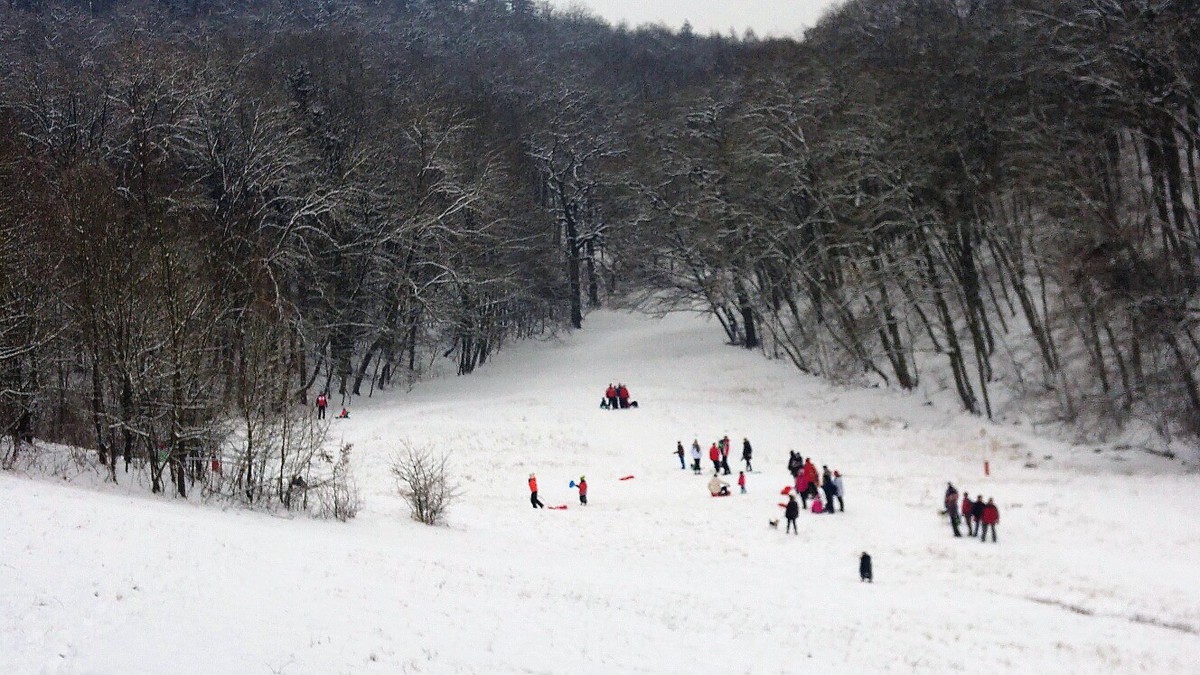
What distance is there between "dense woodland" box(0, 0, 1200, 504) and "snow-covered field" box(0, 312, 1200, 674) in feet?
10.8

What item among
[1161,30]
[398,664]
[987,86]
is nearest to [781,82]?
[987,86]

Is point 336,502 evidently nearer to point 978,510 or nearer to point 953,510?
point 953,510

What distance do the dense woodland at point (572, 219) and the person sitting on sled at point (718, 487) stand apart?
11.9m

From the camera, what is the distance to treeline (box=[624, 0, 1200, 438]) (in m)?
28.7

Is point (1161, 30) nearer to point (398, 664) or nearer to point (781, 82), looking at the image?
point (781, 82)

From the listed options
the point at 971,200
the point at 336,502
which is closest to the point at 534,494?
the point at 336,502

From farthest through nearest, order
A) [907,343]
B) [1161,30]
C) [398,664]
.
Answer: [907,343], [1161,30], [398,664]

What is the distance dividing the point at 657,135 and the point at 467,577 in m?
39.3

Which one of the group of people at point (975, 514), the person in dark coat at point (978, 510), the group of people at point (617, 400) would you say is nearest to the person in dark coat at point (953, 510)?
the group of people at point (975, 514)

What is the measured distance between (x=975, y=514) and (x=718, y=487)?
25.9 feet

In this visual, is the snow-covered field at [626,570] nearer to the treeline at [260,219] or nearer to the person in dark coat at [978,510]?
the person in dark coat at [978,510]

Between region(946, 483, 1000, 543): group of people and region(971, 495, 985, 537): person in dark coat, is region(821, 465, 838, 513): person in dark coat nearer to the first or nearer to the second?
region(946, 483, 1000, 543): group of people

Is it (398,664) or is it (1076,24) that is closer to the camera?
(398,664)

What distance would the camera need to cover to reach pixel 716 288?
1843 inches
